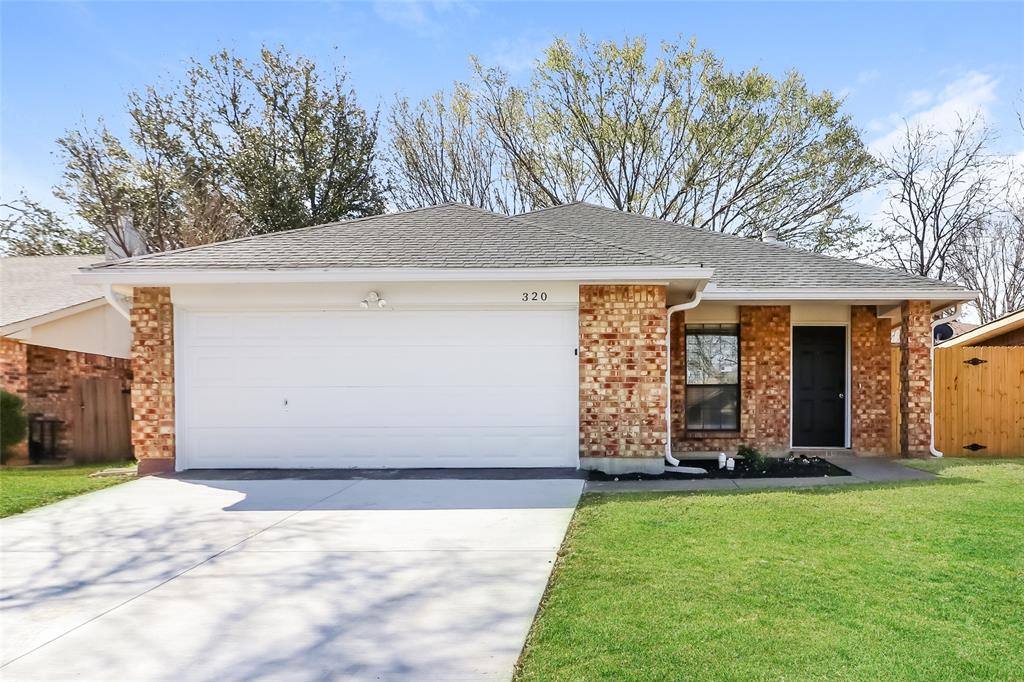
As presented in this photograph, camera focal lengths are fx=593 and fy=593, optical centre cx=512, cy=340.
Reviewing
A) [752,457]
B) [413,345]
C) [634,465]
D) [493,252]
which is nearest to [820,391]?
[752,457]

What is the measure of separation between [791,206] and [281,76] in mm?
18753

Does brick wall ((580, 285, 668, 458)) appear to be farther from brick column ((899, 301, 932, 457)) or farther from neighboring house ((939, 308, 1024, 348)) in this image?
neighboring house ((939, 308, 1024, 348))

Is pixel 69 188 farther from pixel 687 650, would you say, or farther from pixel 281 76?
pixel 687 650

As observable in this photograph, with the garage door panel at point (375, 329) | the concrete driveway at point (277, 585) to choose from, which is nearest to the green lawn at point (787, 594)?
the concrete driveway at point (277, 585)

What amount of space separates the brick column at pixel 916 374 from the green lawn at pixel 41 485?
1172 cm

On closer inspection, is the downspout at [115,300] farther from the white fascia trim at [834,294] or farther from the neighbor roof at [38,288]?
the white fascia trim at [834,294]

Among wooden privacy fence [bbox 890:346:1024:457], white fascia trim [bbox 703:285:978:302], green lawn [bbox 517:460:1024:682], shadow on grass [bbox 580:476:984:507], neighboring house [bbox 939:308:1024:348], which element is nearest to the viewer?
green lawn [bbox 517:460:1024:682]

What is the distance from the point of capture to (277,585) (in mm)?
4172

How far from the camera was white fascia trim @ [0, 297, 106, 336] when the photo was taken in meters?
10.8

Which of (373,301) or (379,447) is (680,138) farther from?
(379,447)

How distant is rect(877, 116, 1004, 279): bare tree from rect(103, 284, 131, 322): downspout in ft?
80.3

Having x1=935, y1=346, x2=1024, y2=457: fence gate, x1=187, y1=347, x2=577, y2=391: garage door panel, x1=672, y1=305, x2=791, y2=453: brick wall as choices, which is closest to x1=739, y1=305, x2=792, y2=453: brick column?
x1=672, y1=305, x2=791, y2=453: brick wall

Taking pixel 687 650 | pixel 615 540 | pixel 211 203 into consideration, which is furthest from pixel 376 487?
pixel 211 203

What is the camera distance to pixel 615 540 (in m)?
4.93
